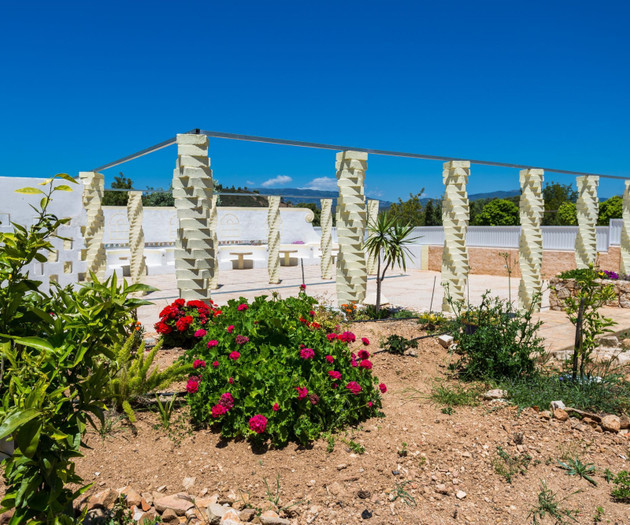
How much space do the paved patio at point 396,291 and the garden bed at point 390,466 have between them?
277 centimetres

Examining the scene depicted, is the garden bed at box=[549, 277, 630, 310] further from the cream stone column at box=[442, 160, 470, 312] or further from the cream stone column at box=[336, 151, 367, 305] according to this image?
the cream stone column at box=[336, 151, 367, 305]

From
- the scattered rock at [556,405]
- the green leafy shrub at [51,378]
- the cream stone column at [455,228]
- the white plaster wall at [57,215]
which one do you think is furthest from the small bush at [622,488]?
the white plaster wall at [57,215]

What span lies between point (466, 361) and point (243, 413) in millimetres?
2531

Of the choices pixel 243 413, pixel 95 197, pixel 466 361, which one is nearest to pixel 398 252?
pixel 466 361

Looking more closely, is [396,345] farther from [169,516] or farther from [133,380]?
[169,516]

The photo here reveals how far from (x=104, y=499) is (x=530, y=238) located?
8008 mm

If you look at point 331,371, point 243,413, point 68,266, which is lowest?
point 243,413

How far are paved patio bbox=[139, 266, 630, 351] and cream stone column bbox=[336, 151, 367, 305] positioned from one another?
1.81 ft

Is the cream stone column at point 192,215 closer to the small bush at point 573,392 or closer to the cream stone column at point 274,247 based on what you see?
the small bush at point 573,392

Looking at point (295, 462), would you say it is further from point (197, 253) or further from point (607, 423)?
point (197, 253)

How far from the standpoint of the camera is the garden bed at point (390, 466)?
A: 92.7 inches

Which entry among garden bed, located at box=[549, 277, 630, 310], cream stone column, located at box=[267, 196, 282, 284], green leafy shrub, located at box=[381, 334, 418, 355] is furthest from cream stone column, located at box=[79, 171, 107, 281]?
garden bed, located at box=[549, 277, 630, 310]

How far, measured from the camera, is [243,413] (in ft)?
9.71

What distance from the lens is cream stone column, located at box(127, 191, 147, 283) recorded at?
415 inches
